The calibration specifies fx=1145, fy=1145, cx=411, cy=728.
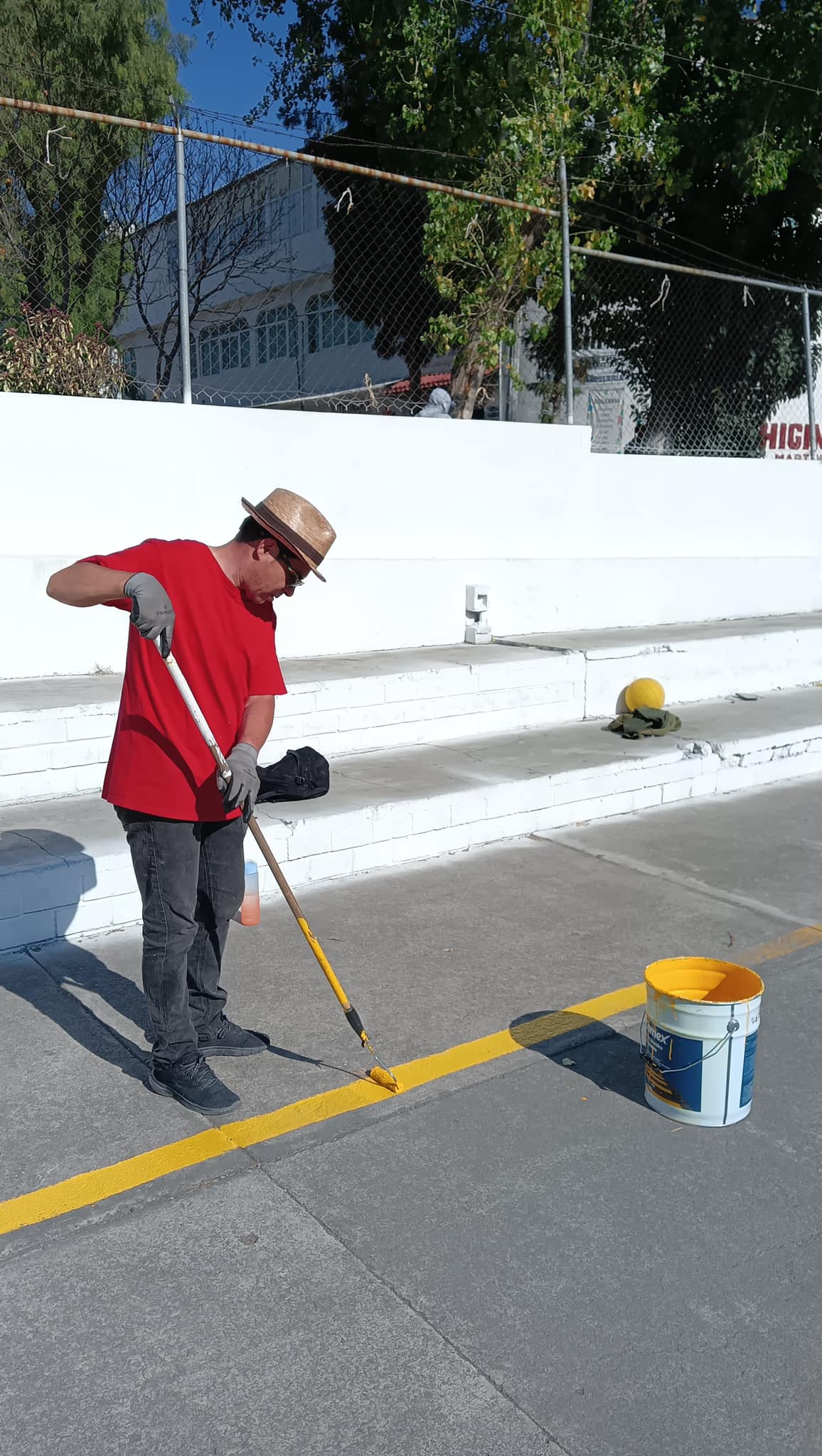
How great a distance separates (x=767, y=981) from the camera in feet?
14.5

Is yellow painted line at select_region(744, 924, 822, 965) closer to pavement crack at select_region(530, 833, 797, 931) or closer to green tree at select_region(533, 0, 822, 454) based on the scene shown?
pavement crack at select_region(530, 833, 797, 931)

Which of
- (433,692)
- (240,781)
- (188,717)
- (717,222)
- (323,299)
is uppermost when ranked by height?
(717,222)

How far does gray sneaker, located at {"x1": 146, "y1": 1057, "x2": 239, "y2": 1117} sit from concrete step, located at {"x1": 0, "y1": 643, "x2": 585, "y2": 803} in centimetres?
261

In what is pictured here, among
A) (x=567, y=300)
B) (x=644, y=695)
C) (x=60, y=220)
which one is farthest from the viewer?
(x=567, y=300)

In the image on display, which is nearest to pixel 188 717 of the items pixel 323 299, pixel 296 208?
pixel 323 299

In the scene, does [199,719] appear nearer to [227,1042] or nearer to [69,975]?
[227,1042]

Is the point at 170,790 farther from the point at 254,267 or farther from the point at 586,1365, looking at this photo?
the point at 254,267

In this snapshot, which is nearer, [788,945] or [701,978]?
[701,978]

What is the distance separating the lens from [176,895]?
10.6 feet

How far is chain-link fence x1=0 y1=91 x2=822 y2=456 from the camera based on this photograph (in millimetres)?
8281

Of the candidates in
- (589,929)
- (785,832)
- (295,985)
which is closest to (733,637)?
(785,832)

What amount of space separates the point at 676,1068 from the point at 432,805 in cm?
268

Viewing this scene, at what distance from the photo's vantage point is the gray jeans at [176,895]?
10.6 ft

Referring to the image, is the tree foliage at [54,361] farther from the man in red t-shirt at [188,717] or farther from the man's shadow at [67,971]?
the man in red t-shirt at [188,717]
